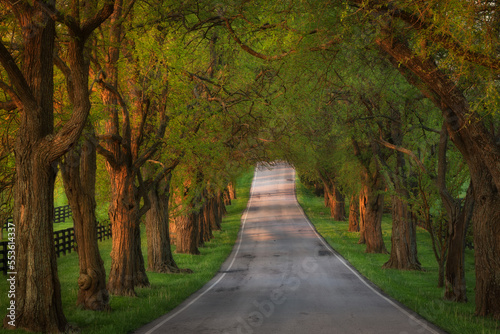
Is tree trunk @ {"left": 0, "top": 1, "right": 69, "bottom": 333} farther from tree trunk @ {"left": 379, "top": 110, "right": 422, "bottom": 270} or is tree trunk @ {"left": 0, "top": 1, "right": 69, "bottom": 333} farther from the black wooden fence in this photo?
tree trunk @ {"left": 379, "top": 110, "right": 422, "bottom": 270}

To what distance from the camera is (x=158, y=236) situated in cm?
2261

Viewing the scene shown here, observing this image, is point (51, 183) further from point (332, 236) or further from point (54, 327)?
point (332, 236)

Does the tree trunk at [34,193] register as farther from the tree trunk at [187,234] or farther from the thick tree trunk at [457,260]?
the tree trunk at [187,234]

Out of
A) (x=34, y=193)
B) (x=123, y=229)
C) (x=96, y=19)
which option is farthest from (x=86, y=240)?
(x=96, y=19)

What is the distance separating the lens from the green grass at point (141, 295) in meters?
11.1

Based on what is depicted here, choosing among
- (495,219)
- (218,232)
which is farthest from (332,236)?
(495,219)

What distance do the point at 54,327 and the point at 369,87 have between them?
1463 cm

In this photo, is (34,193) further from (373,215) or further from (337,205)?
(337,205)

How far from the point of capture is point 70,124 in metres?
9.48

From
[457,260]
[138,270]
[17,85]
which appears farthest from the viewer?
[138,270]

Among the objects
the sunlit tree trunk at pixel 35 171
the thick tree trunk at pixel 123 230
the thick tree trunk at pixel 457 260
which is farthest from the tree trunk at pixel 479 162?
the thick tree trunk at pixel 123 230

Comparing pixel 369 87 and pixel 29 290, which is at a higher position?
pixel 369 87

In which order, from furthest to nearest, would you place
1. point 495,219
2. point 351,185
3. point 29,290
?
point 351,185 < point 495,219 < point 29,290

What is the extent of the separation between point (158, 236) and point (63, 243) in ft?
27.5
